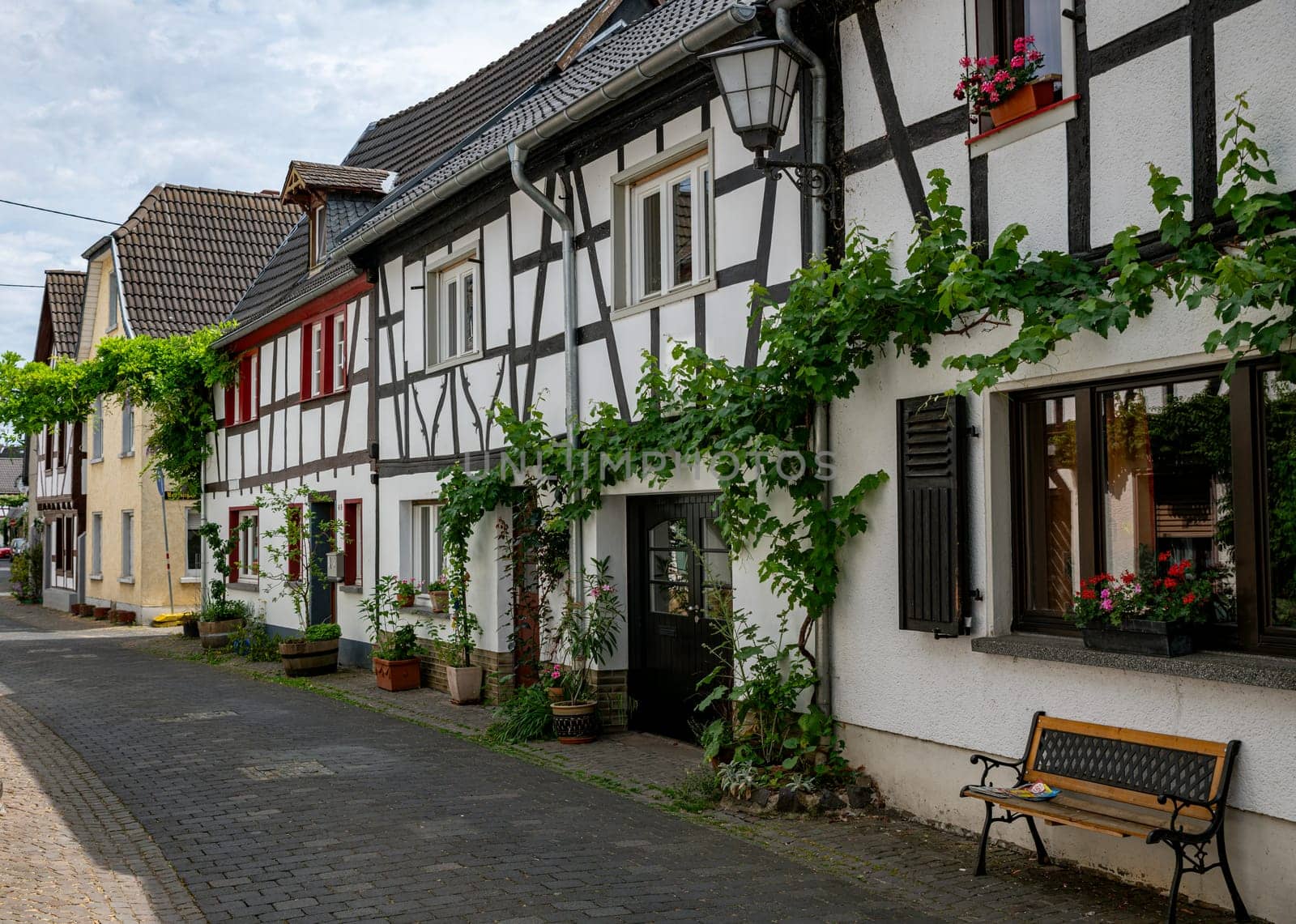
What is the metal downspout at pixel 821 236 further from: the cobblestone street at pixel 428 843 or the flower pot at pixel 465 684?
the flower pot at pixel 465 684

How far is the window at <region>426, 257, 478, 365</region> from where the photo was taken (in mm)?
12945

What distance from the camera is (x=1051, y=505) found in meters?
6.56

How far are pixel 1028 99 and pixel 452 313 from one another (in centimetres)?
814

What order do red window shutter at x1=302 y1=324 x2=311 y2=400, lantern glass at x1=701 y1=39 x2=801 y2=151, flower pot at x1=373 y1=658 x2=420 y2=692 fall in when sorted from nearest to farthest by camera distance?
lantern glass at x1=701 y1=39 x2=801 y2=151, flower pot at x1=373 y1=658 x2=420 y2=692, red window shutter at x1=302 y1=324 x2=311 y2=400

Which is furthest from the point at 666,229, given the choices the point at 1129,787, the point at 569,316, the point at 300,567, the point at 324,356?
the point at 300,567

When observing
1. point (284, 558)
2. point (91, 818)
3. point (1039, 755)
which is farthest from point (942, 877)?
point (284, 558)

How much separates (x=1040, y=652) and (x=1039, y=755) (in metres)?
0.52

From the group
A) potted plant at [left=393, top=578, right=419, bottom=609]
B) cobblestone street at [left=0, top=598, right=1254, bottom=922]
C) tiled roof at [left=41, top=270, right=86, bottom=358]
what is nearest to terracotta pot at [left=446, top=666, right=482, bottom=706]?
cobblestone street at [left=0, top=598, right=1254, bottom=922]

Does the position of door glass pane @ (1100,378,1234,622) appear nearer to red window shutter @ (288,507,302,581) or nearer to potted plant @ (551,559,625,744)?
potted plant @ (551,559,625,744)

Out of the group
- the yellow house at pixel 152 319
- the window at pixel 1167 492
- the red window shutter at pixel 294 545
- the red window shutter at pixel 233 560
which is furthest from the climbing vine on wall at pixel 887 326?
the yellow house at pixel 152 319

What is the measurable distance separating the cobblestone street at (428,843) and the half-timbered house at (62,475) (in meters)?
20.2

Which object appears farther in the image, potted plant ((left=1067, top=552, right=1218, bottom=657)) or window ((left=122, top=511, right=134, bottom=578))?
window ((left=122, top=511, right=134, bottom=578))

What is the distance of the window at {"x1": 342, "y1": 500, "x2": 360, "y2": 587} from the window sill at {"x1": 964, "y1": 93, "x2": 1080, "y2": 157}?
10681 mm

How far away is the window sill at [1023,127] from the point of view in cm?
612
